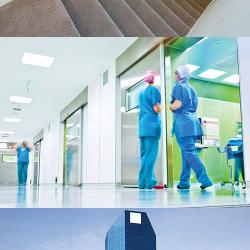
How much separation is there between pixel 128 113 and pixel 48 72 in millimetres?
2645

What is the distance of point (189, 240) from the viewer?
1.43 metres

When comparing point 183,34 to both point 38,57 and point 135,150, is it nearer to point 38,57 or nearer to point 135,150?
point 135,150

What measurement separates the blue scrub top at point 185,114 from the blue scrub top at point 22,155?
14.2ft

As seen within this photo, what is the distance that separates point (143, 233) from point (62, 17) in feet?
11.5

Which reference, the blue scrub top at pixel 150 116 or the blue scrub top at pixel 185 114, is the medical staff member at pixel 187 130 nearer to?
the blue scrub top at pixel 185 114

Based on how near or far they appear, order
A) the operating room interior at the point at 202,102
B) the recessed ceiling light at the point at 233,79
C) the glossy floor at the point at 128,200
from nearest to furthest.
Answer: the glossy floor at the point at 128,200
the operating room interior at the point at 202,102
the recessed ceiling light at the point at 233,79

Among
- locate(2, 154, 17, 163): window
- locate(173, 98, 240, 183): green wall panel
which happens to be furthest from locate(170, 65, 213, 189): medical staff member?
locate(2, 154, 17, 163): window

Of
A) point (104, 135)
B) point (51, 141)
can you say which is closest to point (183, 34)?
point (104, 135)

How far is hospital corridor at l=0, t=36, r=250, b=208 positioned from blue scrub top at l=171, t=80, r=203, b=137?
12 mm

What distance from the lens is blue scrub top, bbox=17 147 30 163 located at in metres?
7.25

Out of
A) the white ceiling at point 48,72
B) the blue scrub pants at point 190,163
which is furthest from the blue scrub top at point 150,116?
the white ceiling at point 48,72

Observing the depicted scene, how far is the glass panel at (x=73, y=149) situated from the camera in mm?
8112

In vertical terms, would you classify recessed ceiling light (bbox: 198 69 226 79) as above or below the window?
above

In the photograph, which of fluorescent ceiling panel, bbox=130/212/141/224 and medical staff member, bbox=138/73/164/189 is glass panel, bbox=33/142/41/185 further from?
fluorescent ceiling panel, bbox=130/212/141/224
